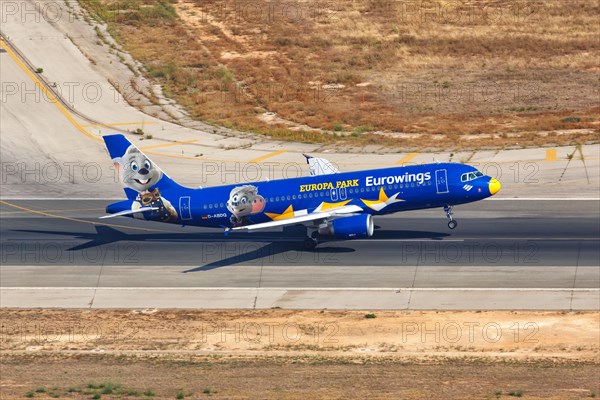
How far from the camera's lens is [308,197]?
202 ft

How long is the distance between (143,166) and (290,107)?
104ft

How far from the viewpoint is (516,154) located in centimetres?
7938

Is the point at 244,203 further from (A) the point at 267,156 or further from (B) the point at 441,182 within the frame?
(A) the point at 267,156

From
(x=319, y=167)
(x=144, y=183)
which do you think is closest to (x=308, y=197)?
(x=319, y=167)

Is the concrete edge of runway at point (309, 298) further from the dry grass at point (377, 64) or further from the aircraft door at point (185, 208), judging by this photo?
the dry grass at point (377, 64)

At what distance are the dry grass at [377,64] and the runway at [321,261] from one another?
19128mm

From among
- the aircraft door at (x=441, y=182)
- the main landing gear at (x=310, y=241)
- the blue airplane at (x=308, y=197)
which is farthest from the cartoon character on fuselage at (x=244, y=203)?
the aircraft door at (x=441, y=182)

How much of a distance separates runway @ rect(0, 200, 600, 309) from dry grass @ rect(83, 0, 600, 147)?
1913cm

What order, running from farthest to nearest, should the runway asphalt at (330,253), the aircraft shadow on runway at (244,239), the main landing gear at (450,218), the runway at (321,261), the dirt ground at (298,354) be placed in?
the main landing gear at (450,218)
the aircraft shadow on runway at (244,239)
the runway asphalt at (330,253)
the runway at (321,261)
the dirt ground at (298,354)

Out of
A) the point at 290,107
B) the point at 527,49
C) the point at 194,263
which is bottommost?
the point at 194,263

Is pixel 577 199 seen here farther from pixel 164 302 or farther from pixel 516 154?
pixel 164 302

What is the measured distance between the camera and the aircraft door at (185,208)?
62344mm

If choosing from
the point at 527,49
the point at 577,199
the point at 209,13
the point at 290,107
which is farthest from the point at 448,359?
the point at 209,13

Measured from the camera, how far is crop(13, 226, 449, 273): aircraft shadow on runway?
204 ft
